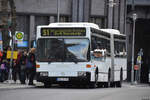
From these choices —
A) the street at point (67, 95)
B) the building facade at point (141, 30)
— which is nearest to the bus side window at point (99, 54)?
the street at point (67, 95)

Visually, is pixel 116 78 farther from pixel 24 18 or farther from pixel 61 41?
pixel 24 18

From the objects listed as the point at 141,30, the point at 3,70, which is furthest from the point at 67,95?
the point at 141,30

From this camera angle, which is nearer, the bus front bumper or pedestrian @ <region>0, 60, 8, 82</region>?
the bus front bumper

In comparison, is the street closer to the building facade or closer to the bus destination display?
the bus destination display

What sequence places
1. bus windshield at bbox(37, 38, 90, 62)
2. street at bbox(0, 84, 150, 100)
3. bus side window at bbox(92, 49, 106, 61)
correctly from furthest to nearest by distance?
bus side window at bbox(92, 49, 106, 61)
bus windshield at bbox(37, 38, 90, 62)
street at bbox(0, 84, 150, 100)

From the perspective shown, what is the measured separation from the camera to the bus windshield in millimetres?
27203

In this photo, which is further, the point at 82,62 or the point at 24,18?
the point at 24,18

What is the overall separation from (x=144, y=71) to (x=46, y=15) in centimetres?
3076

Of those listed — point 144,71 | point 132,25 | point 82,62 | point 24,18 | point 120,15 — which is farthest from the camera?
point 144,71

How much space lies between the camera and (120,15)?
61.3 metres

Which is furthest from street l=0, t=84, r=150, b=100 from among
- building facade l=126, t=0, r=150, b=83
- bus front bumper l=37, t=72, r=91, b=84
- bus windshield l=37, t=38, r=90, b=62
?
building facade l=126, t=0, r=150, b=83

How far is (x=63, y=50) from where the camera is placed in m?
27.2

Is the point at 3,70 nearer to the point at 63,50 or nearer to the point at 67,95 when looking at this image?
the point at 63,50

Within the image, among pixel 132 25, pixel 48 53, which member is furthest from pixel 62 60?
pixel 132 25
